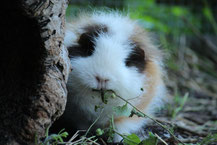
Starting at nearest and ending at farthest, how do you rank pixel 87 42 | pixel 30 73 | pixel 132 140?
pixel 30 73
pixel 132 140
pixel 87 42

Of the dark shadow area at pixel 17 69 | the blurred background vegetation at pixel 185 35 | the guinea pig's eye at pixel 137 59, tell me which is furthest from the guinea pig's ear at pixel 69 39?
the blurred background vegetation at pixel 185 35

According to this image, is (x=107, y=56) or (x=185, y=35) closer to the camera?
(x=107, y=56)

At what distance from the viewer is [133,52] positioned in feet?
6.68

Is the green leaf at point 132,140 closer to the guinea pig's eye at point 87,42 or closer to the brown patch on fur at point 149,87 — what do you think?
the brown patch on fur at point 149,87

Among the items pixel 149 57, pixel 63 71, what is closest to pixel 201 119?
pixel 149 57

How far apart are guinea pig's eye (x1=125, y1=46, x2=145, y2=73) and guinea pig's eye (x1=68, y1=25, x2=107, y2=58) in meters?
0.24

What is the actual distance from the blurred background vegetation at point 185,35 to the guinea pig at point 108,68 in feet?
6.21

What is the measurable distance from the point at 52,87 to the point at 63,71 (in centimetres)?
12

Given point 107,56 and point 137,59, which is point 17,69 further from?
point 137,59

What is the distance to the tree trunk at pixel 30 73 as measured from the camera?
4.74ft

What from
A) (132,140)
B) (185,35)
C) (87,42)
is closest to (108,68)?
(87,42)

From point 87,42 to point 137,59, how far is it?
37 centimetres

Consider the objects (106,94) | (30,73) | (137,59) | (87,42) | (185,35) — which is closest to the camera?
(30,73)

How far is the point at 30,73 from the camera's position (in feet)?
5.11
